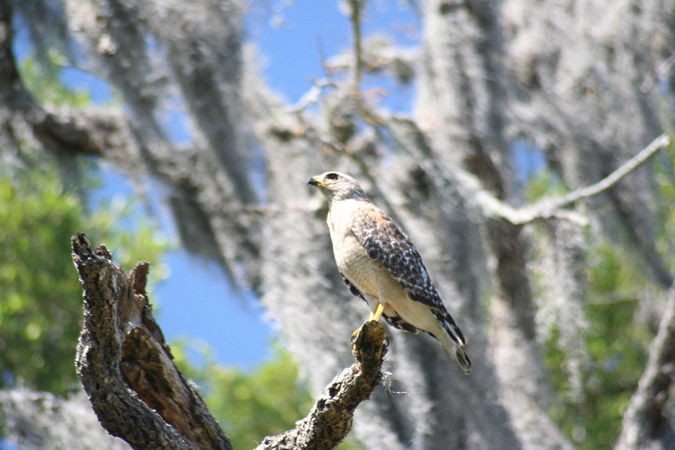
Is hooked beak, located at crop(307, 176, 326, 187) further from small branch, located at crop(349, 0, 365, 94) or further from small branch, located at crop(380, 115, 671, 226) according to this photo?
small branch, located at crop(349, 0, 365, 94)

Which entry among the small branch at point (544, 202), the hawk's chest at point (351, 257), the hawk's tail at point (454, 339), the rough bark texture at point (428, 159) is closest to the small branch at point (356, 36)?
the rough bark texture at point (428, 159)

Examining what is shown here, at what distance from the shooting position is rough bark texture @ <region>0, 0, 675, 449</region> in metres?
4.58

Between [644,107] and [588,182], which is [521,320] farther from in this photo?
[644,107]

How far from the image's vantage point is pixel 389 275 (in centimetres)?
335

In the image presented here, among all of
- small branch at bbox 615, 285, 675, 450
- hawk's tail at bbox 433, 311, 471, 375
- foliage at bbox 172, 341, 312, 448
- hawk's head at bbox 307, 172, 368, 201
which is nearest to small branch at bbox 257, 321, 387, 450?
hawk's tail at bbox 433, 311, 471, 375

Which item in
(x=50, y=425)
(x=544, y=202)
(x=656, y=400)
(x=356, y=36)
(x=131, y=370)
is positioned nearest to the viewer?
(x=131, y=370)

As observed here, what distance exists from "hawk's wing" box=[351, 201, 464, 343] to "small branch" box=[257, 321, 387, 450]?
783mm

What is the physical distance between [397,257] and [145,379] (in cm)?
120

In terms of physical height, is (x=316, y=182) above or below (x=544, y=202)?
below

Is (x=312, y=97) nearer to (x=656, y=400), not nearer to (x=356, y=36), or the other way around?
(x=356, y=36)

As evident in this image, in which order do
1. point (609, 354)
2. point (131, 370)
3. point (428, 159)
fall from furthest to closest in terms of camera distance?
point (609, 354) → point (428, 159) → point (131, 370)

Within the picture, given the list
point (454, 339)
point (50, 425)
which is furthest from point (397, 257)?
point (50, 425)

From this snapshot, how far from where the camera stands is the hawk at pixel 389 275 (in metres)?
3.32

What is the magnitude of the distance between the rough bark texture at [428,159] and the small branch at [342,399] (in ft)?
5.15
